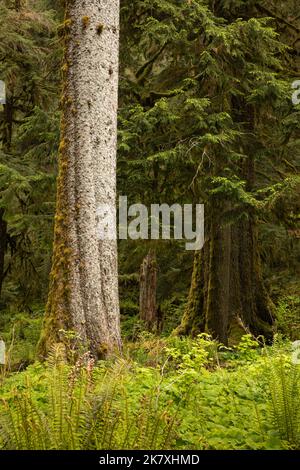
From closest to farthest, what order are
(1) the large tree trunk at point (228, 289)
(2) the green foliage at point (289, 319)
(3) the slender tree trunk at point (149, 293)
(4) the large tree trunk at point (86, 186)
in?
(4) the large tree trunk at point (86, 186) < (1) the large tree trunk at point (228, 289) < (2) the green foliage at point (289, 319) < (3) the slender tree trunk at point (149, 293)

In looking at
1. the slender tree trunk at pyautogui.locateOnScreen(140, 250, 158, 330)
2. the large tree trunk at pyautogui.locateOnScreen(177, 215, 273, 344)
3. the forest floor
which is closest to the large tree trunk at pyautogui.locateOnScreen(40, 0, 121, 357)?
the forest floor

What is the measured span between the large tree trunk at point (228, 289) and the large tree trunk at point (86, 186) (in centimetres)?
379

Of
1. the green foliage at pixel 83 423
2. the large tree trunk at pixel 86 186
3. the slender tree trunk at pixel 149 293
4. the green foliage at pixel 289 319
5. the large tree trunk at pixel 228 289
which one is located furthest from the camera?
the slender tree trunk at pixel 149 293

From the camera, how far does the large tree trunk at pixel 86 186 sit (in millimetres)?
6883

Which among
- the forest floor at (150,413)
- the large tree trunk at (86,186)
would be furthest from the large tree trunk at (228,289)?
the forest floor at (150,413)

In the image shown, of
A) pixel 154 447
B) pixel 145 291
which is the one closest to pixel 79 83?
pixel 154 447

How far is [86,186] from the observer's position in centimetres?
702

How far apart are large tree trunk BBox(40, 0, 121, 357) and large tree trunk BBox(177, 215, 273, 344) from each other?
3788mm

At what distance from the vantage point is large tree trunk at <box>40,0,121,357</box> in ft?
22.6

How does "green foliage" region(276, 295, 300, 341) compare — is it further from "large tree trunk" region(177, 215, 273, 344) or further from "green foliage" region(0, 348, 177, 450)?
"green foliage" region(0, 348, 177, 450)

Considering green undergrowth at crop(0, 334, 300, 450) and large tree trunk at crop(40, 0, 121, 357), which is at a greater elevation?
large tree trunk at crop(40, 0, 121, 357)

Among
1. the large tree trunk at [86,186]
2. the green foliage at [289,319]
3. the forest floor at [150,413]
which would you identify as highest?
the large tree trunk at [86,186]

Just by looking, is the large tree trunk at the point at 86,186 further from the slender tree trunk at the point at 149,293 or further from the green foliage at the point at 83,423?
the slender tree trunk at the point at 149,293

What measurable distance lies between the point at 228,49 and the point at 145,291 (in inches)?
363
